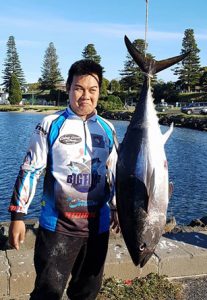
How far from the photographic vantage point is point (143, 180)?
2775 mm

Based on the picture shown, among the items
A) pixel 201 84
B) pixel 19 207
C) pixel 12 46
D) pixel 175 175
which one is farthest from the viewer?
pixel 12 46

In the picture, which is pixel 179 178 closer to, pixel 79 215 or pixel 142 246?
pixel 79 215

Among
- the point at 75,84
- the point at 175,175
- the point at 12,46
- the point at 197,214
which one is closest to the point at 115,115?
the point at 12,46

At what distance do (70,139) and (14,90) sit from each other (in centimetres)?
8758

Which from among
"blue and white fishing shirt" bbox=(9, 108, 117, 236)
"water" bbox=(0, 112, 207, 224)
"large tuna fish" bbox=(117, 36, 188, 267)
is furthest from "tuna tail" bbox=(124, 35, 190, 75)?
"water" bbox=(0, 112, 207, 224)

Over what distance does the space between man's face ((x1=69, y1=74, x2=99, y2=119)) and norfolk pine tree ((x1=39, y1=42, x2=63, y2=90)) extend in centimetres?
8932

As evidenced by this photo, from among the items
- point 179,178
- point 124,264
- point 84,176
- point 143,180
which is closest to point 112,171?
point 84,176

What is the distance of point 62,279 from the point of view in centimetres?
306

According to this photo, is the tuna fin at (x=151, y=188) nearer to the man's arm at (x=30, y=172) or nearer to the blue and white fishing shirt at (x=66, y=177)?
the blue and white fishing shirt at (x=66, y=177)

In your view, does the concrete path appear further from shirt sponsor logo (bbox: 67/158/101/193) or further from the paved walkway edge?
shirt sponsor logo (bbox: 67/158/101/193)

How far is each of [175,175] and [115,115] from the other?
46.1m

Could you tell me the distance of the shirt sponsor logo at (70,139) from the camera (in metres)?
3.05

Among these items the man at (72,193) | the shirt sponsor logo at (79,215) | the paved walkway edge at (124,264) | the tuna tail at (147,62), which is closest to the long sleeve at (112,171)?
the man at (72,193)

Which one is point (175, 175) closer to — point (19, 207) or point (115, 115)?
point (19, 207)
